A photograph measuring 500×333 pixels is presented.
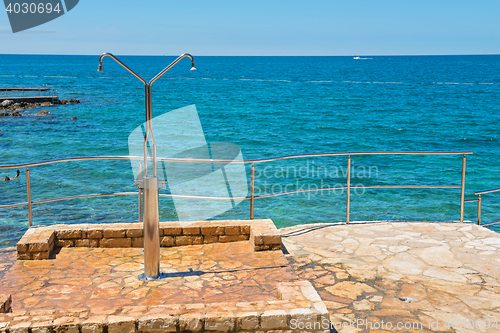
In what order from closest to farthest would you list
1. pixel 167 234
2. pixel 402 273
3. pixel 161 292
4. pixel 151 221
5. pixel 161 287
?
pixel 161 292
pixel 161 287
pixel 151 221
pixel 402 273
pixel 167 234

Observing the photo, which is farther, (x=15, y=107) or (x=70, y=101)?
(x=70, y=101)

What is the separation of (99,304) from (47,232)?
1972 millimetres

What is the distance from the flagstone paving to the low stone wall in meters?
0.45

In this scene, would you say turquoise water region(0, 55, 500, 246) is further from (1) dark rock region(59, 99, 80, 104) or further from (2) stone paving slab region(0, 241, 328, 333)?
(2) stone paving slab region(0, 241, 328, 333)

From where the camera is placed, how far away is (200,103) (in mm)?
62031

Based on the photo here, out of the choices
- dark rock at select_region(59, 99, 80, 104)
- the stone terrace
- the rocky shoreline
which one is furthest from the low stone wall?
dark rock at select_region(59, 99, 80, 104)

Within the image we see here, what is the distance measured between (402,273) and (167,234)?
3.14m

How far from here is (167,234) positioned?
6477mm

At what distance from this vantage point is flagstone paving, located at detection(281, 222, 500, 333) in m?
4.45

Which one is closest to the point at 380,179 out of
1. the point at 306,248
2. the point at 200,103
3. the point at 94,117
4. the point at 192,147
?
the point at 192,147

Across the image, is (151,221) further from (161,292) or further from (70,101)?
(70,101)

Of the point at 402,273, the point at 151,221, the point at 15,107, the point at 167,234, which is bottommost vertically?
the point at 402,273

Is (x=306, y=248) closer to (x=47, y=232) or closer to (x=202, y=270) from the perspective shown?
(x=202, y=270)

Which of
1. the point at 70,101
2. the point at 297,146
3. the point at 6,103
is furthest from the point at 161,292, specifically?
the point at 70,101
